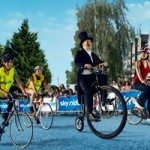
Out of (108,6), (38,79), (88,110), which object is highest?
(108,6)

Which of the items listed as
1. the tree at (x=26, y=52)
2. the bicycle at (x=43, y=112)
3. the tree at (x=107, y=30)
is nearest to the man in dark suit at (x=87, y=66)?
the bicycle at (x=43, y=112)

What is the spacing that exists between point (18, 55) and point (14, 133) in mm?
65164

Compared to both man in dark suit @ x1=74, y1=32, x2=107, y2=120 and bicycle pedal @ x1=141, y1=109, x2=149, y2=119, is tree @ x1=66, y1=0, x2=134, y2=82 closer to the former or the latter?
bicycle pedal @ x1=141, y1=109, x2=149, y2=119

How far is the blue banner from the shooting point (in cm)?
2498

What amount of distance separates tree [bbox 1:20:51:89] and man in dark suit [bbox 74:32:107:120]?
212 feet

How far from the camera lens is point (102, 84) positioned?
6758 millimetres

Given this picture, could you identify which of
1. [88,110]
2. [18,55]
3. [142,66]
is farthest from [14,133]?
[18,55]

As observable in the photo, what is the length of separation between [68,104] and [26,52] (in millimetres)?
49330

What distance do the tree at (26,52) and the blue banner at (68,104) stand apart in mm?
44888

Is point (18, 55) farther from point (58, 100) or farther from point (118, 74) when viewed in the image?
point (58, 100)

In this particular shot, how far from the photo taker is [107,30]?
56844 mm

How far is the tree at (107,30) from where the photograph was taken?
56406 mm

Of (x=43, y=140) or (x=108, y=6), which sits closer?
(x=43, y=140)

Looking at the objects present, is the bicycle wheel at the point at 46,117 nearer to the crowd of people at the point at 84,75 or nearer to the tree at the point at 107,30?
the crowd of people at the point at 84,75
